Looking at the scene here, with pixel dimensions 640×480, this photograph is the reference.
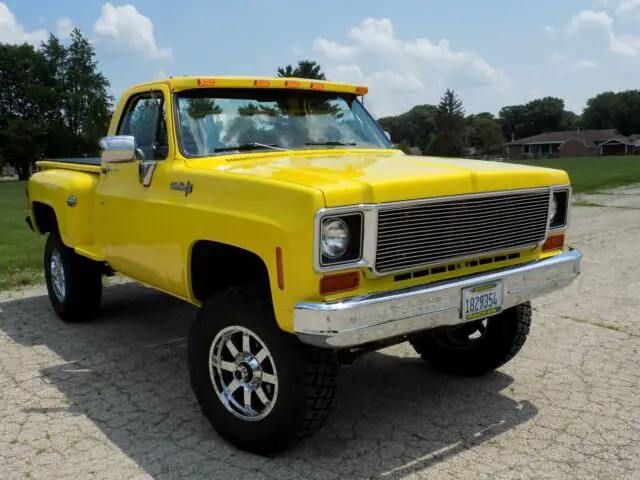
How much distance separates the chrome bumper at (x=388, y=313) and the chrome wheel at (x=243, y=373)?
0.47m

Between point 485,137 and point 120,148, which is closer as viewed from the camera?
point 120,148

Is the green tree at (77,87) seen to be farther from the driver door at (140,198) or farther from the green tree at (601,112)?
the green tree at (601,112)

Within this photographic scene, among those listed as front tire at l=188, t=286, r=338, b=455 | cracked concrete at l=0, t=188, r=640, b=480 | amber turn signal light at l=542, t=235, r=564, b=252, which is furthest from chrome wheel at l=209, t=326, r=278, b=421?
amber turn signal light at l=542, t=235, r=564, b=252

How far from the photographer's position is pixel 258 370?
3.63 m

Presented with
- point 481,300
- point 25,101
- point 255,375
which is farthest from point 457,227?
point 25,101

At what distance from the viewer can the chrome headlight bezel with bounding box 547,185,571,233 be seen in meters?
4.30

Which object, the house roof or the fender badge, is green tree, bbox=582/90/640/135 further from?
the fender badge

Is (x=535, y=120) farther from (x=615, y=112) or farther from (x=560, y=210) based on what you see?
(x=560, y=210)

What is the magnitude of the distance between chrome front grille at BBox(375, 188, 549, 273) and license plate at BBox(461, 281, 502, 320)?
20 centimetres

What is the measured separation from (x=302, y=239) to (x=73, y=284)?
12.0 ft

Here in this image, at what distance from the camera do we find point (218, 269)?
4094 millimetres

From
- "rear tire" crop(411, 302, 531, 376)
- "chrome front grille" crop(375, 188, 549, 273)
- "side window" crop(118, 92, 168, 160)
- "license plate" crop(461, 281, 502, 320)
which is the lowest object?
"rear tire" crop(411, 302, 531, 376)

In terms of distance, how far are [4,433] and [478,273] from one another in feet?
9.60

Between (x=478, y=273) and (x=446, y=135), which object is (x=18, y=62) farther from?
(x=478, y=273)
